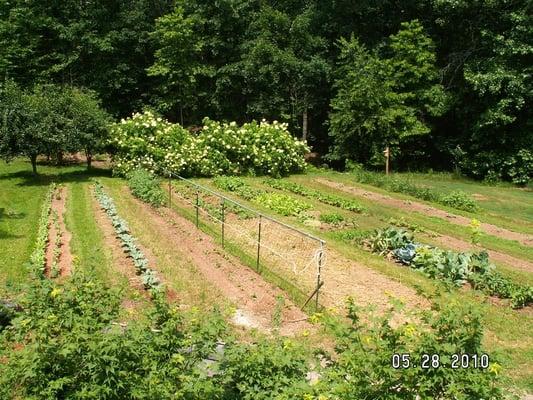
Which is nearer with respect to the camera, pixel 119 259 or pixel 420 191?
pixel 119 259

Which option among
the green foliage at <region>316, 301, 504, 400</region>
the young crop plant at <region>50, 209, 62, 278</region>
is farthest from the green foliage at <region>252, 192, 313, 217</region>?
the green foliage at <region>316, 301, 504, 400</region>

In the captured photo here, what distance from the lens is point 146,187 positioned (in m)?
18.4

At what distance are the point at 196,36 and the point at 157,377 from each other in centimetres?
2975

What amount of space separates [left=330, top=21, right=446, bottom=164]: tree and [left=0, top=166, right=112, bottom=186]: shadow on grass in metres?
12.5

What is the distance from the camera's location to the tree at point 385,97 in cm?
2531

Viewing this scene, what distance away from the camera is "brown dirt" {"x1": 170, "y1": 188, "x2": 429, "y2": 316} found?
9.95 metres

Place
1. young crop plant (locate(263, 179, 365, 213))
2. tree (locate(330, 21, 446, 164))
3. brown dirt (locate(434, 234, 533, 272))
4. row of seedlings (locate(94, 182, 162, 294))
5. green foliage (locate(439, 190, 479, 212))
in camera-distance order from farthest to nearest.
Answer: tree (locate(330, 21, 446, 164)) → green foliage (locate(439, 190, 479, 212)) → young crop plant (locate(263, 179, 365, 213)) → brown dirt (locate(434, 234, 533, 272)) → row of seedlings (locate(94, 182, 162, 294))

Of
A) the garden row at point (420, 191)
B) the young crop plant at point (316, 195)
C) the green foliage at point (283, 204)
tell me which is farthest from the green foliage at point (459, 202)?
the green foliage at point (283, 204)

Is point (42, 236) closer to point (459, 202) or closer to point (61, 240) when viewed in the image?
point (61, 240)

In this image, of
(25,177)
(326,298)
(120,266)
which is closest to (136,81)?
(25,177)

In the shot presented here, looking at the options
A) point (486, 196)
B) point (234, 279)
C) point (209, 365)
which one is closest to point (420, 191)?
point (486, 196)

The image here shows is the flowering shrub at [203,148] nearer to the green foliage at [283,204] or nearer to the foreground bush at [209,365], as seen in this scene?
the green foliage at [283,204]

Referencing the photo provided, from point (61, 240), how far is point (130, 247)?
2298mm

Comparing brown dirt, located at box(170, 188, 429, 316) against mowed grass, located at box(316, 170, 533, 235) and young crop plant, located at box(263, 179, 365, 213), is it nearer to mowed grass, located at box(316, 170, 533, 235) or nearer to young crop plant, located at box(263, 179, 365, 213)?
young crop plant, located at box(263, 179, 365, 213)
